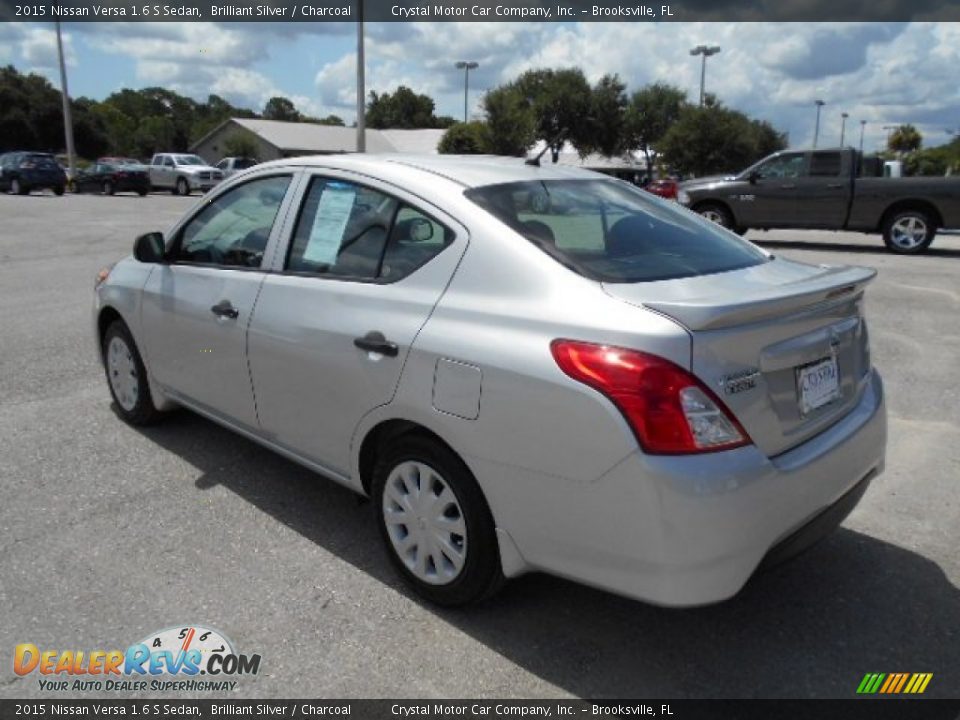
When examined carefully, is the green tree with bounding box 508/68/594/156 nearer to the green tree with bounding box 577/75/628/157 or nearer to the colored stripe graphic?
the green tree with bounding box 577/75/628/157

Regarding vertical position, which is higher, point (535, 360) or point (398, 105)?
point (398, 105)

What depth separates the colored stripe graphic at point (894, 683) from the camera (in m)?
2.62

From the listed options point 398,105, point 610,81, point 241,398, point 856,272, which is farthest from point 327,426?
point 398,105

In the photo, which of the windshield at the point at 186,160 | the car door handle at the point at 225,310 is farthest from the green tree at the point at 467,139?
the car door handle at the point at 225,310

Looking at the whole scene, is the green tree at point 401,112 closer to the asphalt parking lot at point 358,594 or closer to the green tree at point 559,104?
the green tree at point 559,104

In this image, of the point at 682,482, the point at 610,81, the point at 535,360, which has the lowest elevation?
the point at 682,482

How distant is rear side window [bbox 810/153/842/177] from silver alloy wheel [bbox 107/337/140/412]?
13230 millimetres

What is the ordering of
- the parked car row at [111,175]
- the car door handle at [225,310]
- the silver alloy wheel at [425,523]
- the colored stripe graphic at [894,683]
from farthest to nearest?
the parked car row at [111,175], the car door handle at [225,310], the silver alloy wheel at [425,523], the colored stripe graphic at [894,683]

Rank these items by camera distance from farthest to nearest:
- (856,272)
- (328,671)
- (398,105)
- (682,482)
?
(398,105) → (856,272) → (328,671) → (682,482)

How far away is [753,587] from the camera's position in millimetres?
3256

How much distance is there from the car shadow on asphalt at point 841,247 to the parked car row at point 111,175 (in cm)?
1933

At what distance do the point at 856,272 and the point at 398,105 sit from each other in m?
129

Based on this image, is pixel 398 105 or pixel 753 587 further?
pixel 398 105

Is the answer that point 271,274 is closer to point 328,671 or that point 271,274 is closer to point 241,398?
point 241,398
